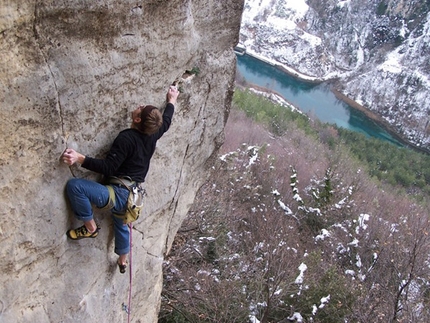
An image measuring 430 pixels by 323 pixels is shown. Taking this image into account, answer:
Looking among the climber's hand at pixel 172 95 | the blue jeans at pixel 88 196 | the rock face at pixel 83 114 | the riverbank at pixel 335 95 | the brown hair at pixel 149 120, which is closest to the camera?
the rock face at pixel 83 114

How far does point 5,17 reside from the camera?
279 centimetres

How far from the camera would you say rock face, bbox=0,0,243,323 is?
3074 millimetres

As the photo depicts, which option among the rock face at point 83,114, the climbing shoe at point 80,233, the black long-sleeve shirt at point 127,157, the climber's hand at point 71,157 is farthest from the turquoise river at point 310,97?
the climber's hand at point 71,157

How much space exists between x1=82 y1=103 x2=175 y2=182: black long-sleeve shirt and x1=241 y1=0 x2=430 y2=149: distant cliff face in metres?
62.1

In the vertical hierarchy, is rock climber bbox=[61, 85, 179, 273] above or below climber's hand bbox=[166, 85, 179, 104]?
below

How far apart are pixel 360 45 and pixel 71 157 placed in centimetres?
7982

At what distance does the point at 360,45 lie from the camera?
249ft

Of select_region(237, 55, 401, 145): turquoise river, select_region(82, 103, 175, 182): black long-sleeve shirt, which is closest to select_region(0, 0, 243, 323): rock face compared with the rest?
select_region(82, 103, 175, 182): black long-sleeve shirt

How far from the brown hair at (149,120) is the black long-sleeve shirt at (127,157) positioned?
0.10m

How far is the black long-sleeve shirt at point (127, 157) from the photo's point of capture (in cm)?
365

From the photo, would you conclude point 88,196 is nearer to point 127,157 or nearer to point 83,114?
point 127,157

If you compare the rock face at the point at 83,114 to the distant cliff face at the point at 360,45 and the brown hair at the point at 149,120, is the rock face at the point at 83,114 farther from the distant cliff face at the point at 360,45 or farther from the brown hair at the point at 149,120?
the distant cliff face at the point at 360,45

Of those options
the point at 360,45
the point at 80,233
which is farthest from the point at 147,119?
the point at 360,45

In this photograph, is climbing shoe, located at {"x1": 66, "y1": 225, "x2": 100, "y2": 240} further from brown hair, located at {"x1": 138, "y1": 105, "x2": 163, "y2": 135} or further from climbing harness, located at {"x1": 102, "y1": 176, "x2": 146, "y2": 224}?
brown hair, located at {"x1": 138, "y1": 105, "x2": 163, "y2": 135}
